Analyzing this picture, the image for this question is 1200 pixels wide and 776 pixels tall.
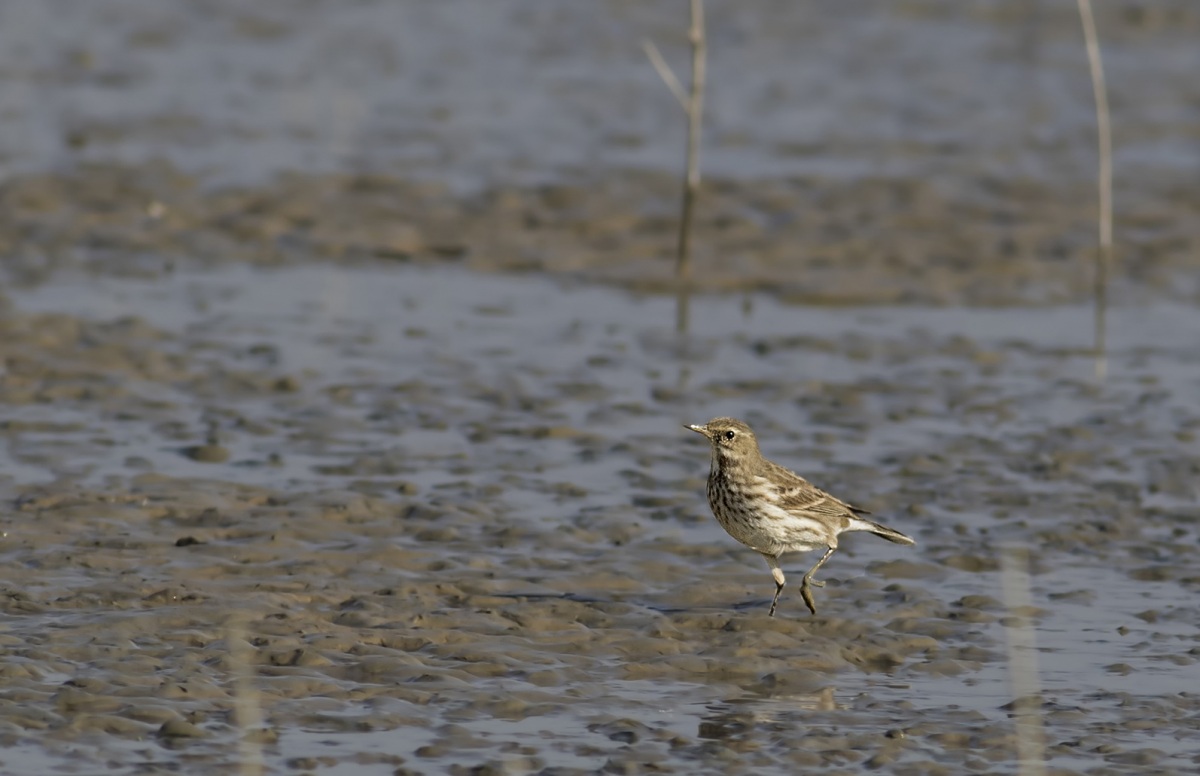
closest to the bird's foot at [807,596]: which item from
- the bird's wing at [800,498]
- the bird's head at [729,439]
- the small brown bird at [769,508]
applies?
the small brown bird at [769,508]

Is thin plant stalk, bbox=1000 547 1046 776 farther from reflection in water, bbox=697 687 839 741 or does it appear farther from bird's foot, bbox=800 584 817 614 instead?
bird's foot, bbox=800 584 817 614

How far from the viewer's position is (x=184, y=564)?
10.3 m

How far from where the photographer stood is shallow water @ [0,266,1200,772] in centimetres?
845

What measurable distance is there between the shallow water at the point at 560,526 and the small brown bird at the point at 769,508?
1.12 feet

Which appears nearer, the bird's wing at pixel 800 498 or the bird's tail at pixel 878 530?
the bird's wing at pixel 800 498

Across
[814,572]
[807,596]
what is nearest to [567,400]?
[814,572]

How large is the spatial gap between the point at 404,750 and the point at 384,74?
16.5 m

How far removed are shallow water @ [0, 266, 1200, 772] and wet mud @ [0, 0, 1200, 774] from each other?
4 centimetres

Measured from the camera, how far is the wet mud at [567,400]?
8680 mm

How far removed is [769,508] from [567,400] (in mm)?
3790

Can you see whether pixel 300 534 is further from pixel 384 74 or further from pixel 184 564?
pixel 384 74

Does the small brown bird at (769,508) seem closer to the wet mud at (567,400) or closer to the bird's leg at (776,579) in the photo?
the bird's leg at (776,579)

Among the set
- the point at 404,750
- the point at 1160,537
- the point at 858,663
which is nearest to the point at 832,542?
the point at 858,663

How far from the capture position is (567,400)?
13641 mm
